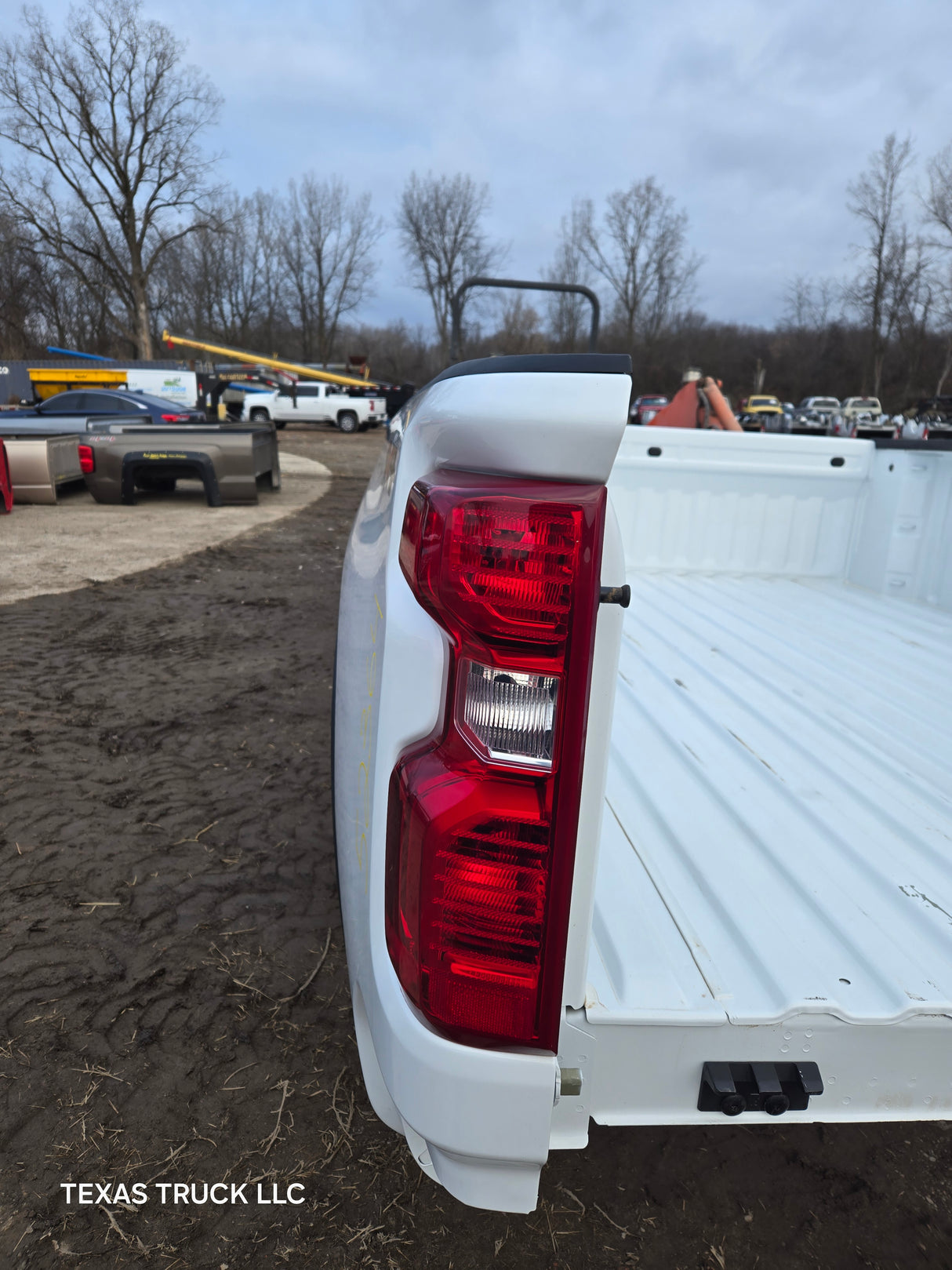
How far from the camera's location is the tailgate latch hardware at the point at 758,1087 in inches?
42.0

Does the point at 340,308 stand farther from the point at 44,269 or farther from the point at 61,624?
the point at 61,624

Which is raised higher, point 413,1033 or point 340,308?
point 340,308

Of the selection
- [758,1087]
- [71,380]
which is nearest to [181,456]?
[758,1087]

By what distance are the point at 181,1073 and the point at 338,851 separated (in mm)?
764

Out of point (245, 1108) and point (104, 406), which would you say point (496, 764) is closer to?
point (245, 1108)

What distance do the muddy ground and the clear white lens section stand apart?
4.11 ft

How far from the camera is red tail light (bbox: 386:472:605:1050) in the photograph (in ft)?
2.76

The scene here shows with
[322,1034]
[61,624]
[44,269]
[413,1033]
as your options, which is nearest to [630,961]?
[413,1033]

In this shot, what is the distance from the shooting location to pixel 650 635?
9.32 ft

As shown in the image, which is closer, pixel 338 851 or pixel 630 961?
→ pixel 630 961

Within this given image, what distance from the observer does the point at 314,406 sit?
30.0 metres

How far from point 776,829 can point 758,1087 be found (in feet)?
2.08

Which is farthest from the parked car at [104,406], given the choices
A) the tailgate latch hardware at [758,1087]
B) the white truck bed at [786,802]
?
the tailgate latch hardware at [758,1087]

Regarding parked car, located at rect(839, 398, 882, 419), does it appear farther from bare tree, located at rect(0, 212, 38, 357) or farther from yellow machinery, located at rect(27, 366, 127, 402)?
bare tree, located at rect(0, 212, 38, 357)
